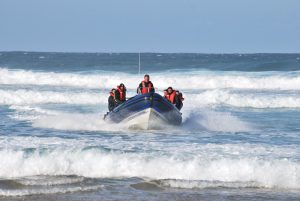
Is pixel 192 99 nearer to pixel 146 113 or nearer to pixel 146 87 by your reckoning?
pixel 146 87

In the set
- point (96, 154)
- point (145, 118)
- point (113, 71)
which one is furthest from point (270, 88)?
point (96, 154)

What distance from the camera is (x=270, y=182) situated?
11328mm

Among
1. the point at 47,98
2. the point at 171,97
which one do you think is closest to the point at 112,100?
the point at 171,97

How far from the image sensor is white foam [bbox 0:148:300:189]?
38.3 feet

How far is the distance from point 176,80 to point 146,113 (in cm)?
2268

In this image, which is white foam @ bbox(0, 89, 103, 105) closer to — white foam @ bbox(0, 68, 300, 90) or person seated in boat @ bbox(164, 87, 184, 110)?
white foam @ bbox(0, 68, 300, 90)

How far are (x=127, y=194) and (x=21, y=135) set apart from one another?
20.2 ft

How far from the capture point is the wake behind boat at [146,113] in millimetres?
17969

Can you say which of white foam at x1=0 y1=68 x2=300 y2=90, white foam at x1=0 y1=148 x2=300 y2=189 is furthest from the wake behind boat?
white foam at x1=0 y1=68 x2=300 y2=90

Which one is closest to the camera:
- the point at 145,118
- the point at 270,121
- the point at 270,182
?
the point at 270,182

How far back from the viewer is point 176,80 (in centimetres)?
4072

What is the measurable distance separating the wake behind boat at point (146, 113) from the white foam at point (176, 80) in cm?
2012

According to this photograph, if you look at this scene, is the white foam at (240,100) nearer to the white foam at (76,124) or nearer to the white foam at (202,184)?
the white foam at (76,124)

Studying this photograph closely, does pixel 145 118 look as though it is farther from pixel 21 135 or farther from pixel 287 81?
pixel 287 81
